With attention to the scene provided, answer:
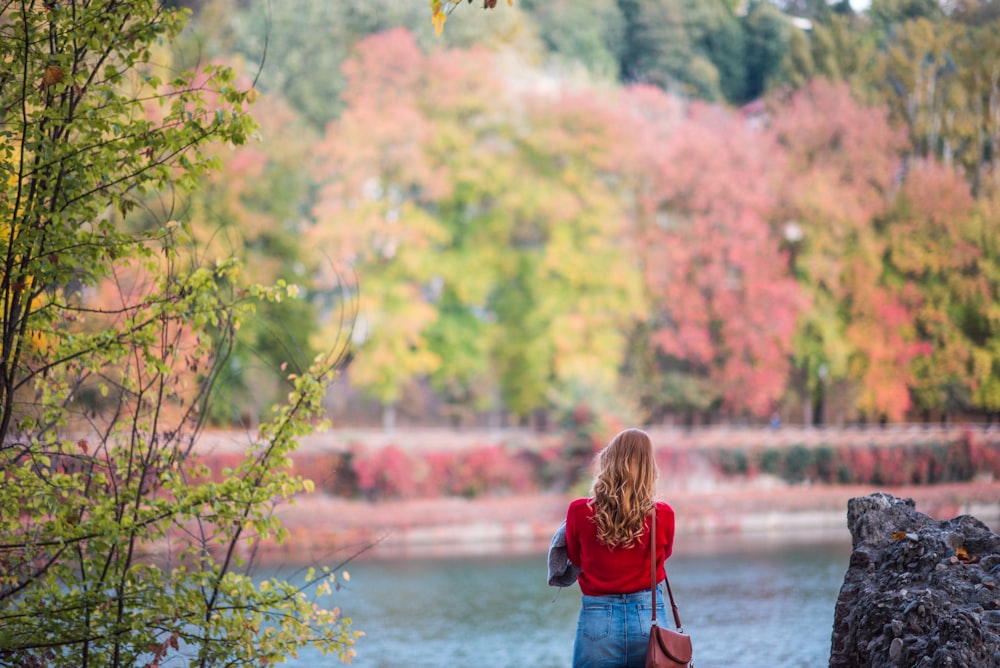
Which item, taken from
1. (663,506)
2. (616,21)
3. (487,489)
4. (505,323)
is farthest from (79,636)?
(616,21)

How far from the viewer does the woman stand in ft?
12.9

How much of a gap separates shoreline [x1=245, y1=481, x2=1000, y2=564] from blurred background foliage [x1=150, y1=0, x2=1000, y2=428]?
9.14 ft

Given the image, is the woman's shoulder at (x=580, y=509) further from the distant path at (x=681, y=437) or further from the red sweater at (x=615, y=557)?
the distant path at (x=681, y=437)

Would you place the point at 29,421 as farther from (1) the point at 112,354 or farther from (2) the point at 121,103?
(2) the point at 121,103

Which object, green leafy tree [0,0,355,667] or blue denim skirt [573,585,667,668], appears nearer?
blue denim skirt [573,585,667,668]

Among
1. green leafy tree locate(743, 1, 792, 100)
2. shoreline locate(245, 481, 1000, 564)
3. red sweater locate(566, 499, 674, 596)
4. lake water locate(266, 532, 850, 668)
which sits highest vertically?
green leafy tree locate(743, 1, 792, 100)

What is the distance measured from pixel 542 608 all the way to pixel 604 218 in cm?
1595

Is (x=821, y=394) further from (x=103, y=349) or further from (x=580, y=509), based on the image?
(x=580, y=509)

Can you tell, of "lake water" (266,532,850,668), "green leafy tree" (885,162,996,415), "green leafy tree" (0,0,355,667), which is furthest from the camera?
"green leafy tree" (885,162,996,415)

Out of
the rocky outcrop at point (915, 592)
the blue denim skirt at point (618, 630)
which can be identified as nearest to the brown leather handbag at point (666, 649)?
the blue denim skirt at point (618, 630)

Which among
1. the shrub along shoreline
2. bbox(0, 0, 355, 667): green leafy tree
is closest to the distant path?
the shrub along shoreline

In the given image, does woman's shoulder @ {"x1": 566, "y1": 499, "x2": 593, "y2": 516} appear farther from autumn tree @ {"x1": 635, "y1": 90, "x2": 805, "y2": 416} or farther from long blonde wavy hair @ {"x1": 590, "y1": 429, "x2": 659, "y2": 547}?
autumn tree @ {"x1": 635, "y1": 90, "x2": 805, "y2": 416}

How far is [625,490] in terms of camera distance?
3932 millimetres

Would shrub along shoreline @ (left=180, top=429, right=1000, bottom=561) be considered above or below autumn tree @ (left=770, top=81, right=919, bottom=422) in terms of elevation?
below
